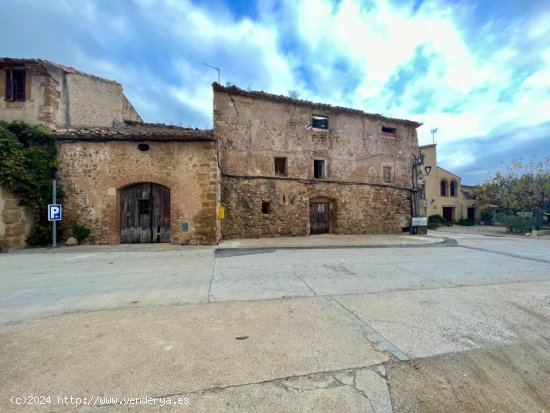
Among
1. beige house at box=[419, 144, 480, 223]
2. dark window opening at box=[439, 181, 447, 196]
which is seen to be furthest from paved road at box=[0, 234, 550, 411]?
dark window opening at box=[439, 181, 447, 196]

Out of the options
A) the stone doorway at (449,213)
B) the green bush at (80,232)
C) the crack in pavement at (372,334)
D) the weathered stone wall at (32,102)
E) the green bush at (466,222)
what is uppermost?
the weathered stone wall at (32,102)

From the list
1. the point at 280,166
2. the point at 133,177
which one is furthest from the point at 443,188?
the point at 133,177

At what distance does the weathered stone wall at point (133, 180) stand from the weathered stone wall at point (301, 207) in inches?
91.7

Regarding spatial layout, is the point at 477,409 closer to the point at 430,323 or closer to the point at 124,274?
the point at 430,323

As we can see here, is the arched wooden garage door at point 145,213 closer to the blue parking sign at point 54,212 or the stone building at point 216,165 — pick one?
the stone building at point 216,165

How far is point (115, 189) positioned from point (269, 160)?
7177mm

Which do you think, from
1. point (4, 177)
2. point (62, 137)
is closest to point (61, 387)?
point (4, 177)

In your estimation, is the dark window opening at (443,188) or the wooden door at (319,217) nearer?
the wooden door at (319,217)

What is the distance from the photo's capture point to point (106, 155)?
10.2 m

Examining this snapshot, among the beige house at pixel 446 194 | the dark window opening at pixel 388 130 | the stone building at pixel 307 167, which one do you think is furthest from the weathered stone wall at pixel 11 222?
the beige house at pixel 446 194

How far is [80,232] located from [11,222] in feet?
6.43

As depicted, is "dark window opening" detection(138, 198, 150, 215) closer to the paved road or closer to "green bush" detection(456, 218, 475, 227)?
the paved road

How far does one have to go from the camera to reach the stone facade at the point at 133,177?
10023 mm

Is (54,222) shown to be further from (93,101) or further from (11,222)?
(93,101)
